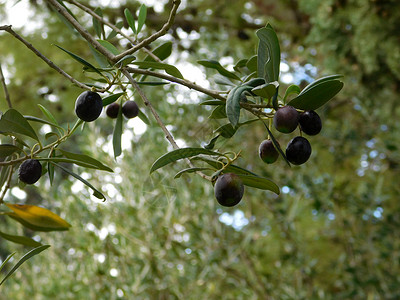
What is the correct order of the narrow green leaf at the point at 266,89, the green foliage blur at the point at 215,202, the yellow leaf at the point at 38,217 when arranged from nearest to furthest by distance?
the narrow green leaf at the point at 266,89, the yellow leaf at the point at 38,217, the green foliage blur at the point at 215,202

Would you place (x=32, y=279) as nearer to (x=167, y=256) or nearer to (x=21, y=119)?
(x=167, y=256)

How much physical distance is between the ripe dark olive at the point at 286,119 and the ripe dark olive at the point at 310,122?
4cm

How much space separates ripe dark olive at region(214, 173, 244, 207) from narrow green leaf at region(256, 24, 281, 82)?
0.13 m

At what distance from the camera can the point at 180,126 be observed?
7.02 ft

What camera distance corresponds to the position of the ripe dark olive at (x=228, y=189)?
0.52m

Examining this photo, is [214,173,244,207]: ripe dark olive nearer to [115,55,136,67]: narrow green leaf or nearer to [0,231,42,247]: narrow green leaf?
[115,55,136,67]: narrow green leaf

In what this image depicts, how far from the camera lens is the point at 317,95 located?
0.53m

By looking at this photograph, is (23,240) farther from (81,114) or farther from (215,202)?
(215,202)

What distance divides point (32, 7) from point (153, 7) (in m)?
0.66

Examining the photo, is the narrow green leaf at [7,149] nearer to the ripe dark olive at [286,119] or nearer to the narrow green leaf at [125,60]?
the narrow green leaf at [125,60]

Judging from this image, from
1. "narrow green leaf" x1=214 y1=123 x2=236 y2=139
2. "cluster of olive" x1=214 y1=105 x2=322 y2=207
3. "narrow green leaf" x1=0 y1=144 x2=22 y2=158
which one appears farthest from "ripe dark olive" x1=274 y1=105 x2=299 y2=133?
"narrow green leaf" x1=0 y1=144 x2=22 y2=158

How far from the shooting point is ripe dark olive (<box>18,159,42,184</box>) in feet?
1.94

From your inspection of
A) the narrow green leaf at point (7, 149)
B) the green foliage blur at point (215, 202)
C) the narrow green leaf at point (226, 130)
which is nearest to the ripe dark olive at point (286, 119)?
the narrow green leaf at point (226, 130)

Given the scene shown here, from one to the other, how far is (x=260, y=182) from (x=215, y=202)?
1561mm
